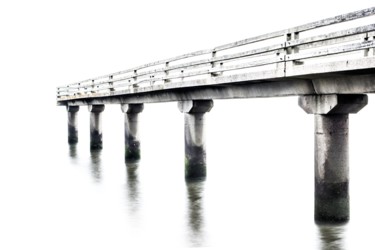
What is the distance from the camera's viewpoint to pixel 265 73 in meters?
11.6

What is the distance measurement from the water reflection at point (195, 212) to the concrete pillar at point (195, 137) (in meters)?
0.44

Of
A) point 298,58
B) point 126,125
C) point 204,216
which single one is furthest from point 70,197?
point 298,58

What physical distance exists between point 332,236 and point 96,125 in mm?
20358

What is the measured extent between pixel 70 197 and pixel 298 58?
9.36m

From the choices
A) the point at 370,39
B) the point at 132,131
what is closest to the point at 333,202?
the point at 370,39

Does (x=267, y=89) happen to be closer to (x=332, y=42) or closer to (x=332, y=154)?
(x=332, y=154)

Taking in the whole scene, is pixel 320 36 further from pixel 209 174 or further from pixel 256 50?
pixel 209 174

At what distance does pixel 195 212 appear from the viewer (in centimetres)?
1374

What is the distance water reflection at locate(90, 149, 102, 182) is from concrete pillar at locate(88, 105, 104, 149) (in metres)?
0.42

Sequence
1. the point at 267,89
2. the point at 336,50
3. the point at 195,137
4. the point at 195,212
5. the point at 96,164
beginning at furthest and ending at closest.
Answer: the point at 96,164, the point at 195,137, the point at 195,212, the point at 267,89, the point at 336,50

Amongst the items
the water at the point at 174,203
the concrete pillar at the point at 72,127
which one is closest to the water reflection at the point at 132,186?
the water at the point at 174,203

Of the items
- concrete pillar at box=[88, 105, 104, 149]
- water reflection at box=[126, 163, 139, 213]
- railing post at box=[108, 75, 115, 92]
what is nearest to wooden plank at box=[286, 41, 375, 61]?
water reflection at box=[126, 163, 139, 213]

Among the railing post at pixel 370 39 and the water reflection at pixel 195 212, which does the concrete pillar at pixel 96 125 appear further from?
Answer: the railing post at pixel 370 39

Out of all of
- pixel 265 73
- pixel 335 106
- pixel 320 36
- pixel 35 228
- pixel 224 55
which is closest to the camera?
pixel 320 36
